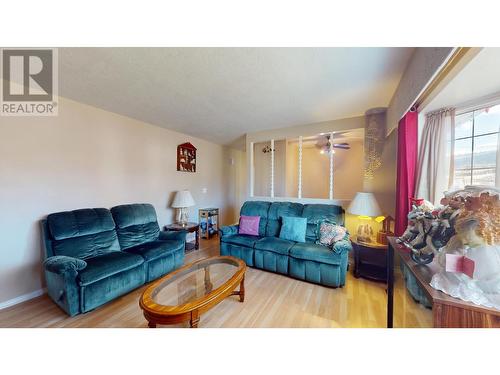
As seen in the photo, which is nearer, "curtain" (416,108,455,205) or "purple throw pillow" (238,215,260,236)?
"curtain" (416,108,455,205)

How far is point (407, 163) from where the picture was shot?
5.85ft

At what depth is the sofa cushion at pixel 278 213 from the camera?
2.96m

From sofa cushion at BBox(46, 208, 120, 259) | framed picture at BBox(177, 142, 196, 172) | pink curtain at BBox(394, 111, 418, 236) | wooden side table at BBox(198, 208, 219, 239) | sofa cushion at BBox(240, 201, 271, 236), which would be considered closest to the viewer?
pink curtain at BBox(394, 111, 418, 236)

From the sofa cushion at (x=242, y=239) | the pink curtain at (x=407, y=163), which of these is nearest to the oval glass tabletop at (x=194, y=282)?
the sofa cushion at (x=242, y=239)

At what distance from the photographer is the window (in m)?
1.27

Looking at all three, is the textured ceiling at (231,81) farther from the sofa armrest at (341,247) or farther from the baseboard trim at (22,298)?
the baseboard trim at (22,298)

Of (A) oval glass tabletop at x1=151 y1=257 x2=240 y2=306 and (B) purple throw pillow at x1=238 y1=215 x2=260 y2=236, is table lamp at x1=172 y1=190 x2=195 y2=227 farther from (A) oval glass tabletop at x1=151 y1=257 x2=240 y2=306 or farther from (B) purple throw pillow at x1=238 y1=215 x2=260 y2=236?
(A) oval glass tabletop at x1=151 y1=257 x2=240 y2=306

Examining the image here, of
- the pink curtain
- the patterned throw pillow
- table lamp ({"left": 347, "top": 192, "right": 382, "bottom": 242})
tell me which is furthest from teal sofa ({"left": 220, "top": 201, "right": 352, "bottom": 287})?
the pink curtain

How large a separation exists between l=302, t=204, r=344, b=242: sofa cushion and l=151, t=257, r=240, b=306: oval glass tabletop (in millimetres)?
1349

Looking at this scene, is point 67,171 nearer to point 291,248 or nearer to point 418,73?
point 291,248
